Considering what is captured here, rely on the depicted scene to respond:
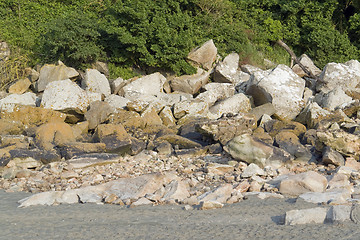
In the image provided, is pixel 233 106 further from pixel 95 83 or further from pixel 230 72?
pixel 95 83

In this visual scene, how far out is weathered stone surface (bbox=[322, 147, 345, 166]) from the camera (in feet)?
27.0

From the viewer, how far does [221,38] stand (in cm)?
1731

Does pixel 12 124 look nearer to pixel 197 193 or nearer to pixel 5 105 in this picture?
pixel 5 105

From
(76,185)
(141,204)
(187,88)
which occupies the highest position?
(141,204)

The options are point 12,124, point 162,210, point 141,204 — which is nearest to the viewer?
point 162,210

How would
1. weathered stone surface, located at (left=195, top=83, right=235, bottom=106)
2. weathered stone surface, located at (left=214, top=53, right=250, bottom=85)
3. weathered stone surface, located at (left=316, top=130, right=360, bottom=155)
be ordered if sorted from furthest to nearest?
weathered stone surface, located at (left=214, top=53, right=250, bottom=85) < weathered stone surface, located at (left=195, top=83, right=235, bottom=106) < weathered stone surface, located at (left=316, top=130, right=360, bottom=155)

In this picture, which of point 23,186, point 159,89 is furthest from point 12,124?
point 159,89

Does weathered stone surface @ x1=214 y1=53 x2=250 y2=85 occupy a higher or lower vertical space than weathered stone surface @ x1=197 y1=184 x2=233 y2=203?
lower

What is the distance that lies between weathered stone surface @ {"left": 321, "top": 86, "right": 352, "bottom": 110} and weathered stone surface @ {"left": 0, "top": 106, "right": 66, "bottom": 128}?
759 cm

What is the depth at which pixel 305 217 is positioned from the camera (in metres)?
4.45

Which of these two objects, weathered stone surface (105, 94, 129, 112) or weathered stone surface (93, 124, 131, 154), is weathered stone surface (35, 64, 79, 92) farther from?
weathered stone surface (93, 124, 131, 154)

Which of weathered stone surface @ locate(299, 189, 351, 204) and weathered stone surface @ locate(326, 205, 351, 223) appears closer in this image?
weathered stone surface @ locate(326, 205, 351, 223)

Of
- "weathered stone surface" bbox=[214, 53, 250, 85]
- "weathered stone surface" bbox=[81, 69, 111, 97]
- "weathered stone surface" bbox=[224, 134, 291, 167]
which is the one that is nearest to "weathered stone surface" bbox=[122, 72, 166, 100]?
"weathered stone surface" bbox=[81, 69, 111, 97]

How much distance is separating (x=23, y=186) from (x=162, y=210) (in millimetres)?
3064
